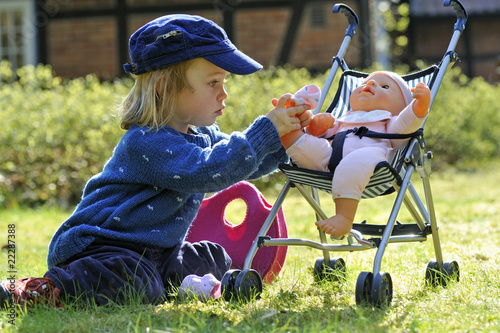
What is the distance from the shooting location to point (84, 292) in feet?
9.00

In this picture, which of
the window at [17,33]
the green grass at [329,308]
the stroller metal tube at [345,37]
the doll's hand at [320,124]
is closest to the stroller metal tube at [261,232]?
the green grass at [329,308]

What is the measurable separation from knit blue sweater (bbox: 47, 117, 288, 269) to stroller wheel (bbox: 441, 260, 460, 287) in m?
0.95

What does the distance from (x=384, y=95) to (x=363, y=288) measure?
2.93 feet

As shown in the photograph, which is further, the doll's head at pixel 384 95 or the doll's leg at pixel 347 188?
the doll's head at pixel 384 95

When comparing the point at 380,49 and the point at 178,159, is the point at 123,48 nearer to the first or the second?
the point at 380,49

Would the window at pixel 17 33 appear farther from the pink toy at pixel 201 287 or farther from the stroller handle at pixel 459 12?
the pink toy at pixel 201 287

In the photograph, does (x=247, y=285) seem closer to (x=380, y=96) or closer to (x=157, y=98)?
(x=157, y=98)

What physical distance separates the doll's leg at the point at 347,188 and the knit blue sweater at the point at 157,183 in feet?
0.95

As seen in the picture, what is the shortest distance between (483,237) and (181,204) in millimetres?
2365

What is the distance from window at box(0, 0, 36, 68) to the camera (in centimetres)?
1289

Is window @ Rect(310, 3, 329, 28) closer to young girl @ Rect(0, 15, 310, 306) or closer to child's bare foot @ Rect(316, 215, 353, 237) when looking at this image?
young girl @ Rect(0, 15, 310, 306)

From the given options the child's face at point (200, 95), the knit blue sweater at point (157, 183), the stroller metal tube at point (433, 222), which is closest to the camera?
the knit blue sweater at point (157, 183)

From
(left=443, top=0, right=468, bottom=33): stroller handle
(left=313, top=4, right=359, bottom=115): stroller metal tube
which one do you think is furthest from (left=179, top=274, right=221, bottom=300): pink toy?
(left=443, top=0, right=468, bottom=33): stroller handle

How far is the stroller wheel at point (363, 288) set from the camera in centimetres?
262
